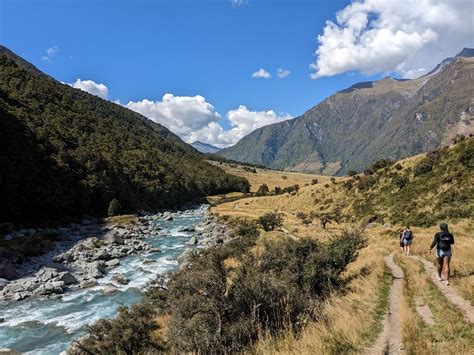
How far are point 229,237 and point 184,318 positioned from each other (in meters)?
44.2

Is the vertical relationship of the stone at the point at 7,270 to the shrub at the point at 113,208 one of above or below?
below

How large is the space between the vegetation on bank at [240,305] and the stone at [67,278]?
57.6 ft

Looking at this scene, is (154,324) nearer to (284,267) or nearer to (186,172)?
(284,267)

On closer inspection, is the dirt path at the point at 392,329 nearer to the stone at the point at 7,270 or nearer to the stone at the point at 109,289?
the stone at the point at 109,289

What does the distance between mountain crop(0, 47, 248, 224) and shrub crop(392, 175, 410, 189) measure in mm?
67393

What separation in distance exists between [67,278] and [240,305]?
28.5 metres

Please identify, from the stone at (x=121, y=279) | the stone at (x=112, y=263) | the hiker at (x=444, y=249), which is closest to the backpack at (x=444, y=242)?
the hiker at (x=444, y=249)

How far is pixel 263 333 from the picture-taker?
1370cm

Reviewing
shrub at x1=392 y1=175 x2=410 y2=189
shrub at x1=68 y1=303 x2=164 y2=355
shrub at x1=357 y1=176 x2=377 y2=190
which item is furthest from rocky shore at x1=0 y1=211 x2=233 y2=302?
shrub at x1=392 y1=175 x2=410 y2=189

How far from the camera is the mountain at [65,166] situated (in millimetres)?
74500

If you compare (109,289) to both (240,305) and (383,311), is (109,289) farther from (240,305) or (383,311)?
(383,311)

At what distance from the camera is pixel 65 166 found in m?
88.6

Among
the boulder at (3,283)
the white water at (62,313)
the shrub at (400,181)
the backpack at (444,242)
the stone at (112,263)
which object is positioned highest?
the shrub at (400,181)

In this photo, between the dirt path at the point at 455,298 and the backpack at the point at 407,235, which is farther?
the backpack at the point at 407,235
